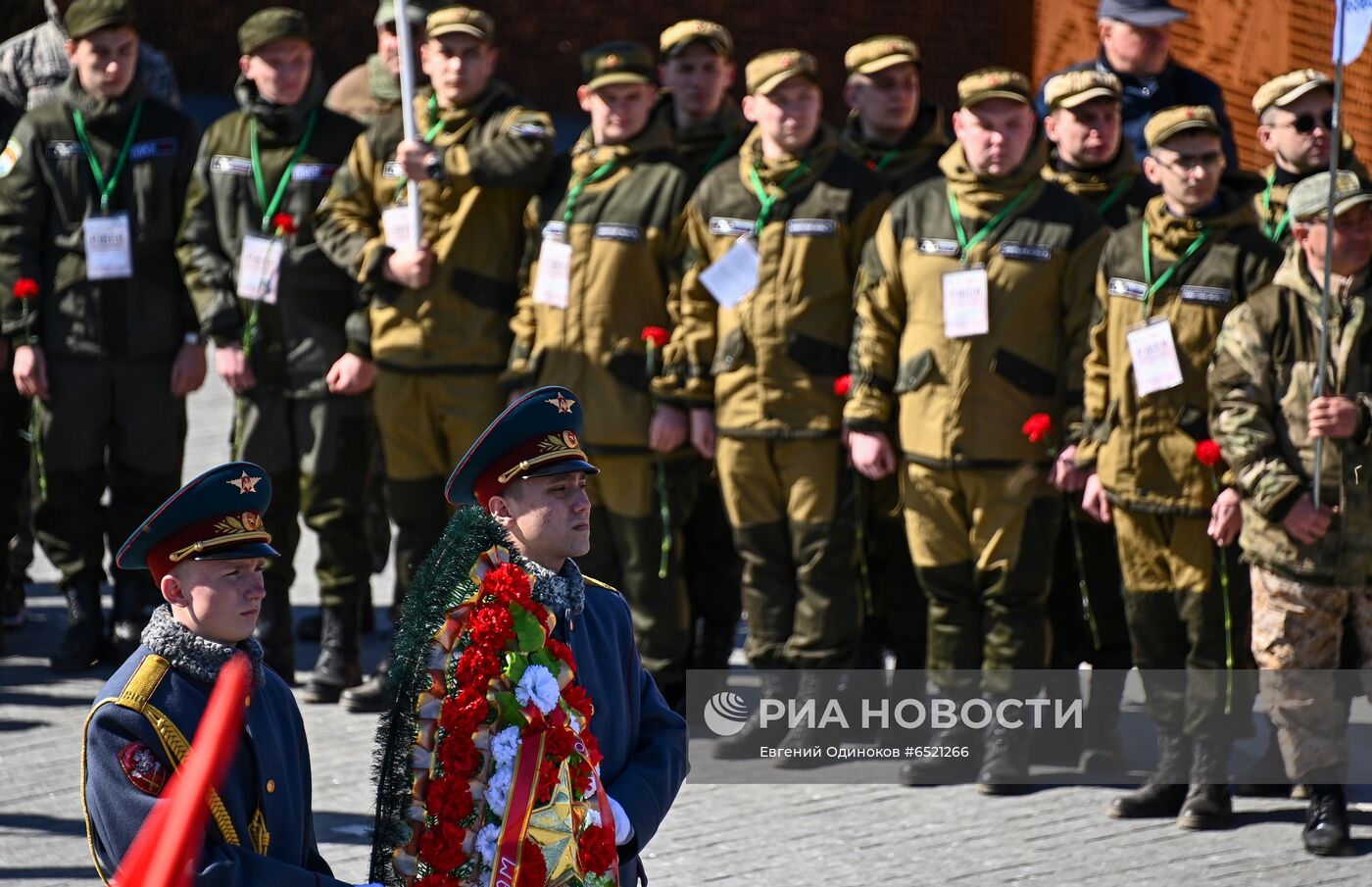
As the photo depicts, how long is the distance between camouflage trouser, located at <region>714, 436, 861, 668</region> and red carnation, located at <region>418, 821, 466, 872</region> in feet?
14.5

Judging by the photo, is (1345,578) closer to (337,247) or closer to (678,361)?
(678,361)

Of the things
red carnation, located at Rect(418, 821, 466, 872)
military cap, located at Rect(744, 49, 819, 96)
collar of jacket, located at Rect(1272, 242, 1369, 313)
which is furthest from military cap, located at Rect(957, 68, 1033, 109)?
red carnation, located at Rect(418, 821, 466, 872)

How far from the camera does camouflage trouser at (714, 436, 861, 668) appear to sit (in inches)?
320

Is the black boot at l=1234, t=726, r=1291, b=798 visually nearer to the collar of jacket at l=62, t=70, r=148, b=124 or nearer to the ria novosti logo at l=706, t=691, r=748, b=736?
the ria novosti logo at l=706, t=691, r=748, b=736

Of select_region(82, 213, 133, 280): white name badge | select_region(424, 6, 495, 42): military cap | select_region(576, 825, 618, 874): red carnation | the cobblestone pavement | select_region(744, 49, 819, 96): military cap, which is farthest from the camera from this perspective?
select_region(82, 213, 133, 280): white name badge

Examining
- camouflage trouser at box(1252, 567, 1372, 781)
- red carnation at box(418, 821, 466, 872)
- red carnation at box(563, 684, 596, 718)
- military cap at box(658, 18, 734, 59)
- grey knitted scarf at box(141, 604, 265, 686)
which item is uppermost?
military cap at box(658, 18, 734, 59)

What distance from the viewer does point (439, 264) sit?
8.69m

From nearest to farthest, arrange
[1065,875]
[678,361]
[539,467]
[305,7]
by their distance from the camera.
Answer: [539,467], [1065,875], [678,361], [305,7]

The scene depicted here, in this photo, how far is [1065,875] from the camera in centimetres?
676

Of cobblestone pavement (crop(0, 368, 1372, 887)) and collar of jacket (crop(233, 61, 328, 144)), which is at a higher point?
collar of jacket (crop(233, 61, 328, 144))

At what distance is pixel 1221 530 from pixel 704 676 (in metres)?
2.58

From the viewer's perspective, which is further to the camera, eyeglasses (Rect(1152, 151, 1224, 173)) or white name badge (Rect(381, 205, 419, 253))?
white name badge (Rect(381, 205, 419, 253))

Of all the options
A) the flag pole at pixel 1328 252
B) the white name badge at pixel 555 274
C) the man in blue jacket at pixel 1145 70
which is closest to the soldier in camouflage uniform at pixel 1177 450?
the flag pole at pixel 1328 252

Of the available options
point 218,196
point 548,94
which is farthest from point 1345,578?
point 548,94
